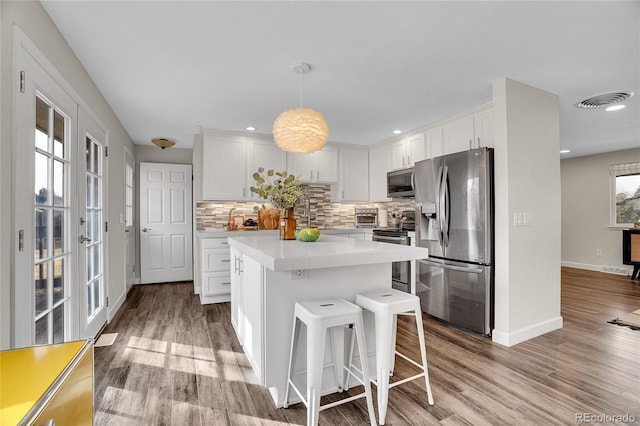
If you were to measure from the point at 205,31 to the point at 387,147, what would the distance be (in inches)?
135

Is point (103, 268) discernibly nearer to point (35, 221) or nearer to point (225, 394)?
point (35, 221)

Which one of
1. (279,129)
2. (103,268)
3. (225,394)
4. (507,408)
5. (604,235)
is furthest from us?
(604,235)

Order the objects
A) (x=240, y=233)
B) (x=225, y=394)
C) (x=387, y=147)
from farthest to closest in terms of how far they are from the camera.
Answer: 1. (x=387, y=147)
2. (x=240, y=233)
3. (x=225, y=394)

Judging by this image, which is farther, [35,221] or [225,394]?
[225,394]

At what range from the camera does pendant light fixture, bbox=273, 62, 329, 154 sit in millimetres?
2285

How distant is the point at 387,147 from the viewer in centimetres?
498

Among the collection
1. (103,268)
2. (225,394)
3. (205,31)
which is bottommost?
(225,394)

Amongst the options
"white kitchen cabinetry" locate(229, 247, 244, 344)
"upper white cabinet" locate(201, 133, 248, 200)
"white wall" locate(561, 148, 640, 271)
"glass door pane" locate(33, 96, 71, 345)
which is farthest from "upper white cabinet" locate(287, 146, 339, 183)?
"white wall" locate(561, 148, 640, 271)

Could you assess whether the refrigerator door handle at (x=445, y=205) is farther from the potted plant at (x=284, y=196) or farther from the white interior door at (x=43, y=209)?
the white interior door at (x=43, y=209)

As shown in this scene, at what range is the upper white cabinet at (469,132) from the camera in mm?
3250

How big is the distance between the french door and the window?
822 centimetres

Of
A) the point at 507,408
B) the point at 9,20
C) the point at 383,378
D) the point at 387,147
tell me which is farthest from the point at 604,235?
the point at 9,20

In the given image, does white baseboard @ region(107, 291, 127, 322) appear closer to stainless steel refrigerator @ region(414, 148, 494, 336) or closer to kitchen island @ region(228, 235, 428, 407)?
kitchen island @ region(228, 235, 428, 407)

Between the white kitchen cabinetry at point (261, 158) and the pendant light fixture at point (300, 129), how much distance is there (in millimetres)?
2284
